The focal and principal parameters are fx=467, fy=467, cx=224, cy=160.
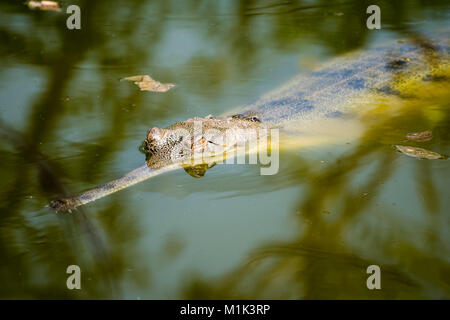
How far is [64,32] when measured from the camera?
7.16 metres

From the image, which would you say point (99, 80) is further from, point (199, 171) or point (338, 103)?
point (338, 103)

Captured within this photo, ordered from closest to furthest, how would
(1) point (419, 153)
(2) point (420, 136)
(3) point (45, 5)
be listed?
(1) point (419, 153) → (2) point (420, 136) → (3) point (45, 5)

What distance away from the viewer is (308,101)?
213 inches

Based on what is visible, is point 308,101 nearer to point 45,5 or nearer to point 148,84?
point 148,84

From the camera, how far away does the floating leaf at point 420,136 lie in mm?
4234

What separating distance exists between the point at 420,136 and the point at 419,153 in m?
0.39

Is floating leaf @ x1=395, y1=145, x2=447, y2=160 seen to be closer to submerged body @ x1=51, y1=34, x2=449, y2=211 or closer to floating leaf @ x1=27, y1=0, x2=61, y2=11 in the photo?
submerged body @ x1=51, y1=34, x2=449, y2=211

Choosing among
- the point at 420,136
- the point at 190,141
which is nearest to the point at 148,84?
the point at 190,141

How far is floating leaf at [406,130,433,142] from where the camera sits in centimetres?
423

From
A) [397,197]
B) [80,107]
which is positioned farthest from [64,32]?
[397,197]

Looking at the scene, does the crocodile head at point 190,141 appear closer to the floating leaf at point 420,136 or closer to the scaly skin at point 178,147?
the scaly skin at point 178,147

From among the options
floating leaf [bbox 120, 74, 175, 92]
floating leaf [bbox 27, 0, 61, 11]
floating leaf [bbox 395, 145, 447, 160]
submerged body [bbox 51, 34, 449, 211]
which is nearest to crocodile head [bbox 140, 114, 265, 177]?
submerged body [bbox 51, 34, 449, 211]

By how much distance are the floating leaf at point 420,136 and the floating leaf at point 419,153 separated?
0.23m

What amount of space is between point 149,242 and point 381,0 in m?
6.95
